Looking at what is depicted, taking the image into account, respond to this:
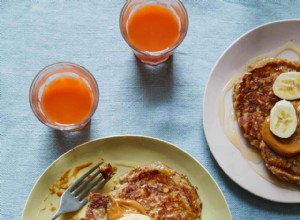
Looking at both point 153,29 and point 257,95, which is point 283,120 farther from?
point 153,29

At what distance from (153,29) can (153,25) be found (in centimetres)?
2

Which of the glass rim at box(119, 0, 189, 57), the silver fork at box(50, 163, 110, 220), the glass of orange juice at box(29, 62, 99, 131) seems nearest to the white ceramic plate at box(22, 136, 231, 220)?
the silver fork at box(50, 163, 110, 220)

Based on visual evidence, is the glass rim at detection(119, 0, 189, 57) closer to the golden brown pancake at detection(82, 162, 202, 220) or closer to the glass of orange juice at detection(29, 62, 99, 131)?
the glass of orange juice at detection(29, 62, 99, 131)

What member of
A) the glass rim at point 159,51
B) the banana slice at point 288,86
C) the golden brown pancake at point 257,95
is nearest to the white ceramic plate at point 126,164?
the golden brown pancake at point 257,95

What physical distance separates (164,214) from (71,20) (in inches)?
49.8

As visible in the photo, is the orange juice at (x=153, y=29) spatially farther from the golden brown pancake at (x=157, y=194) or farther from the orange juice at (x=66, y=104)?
the golden brown pancake at (x=157, y=194)

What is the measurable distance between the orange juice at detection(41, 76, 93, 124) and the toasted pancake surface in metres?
0.43

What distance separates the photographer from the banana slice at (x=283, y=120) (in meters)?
2.80

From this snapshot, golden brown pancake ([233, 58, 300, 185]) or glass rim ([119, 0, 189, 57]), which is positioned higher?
glass rim ([119, 0, 189, 57])

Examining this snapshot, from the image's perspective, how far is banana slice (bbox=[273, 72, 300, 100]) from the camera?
2.87 m

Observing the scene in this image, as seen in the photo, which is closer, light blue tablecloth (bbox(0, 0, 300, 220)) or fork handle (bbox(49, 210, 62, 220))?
fork handle (bbox(49, 210, 62, 220))

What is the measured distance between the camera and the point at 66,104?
2.85m

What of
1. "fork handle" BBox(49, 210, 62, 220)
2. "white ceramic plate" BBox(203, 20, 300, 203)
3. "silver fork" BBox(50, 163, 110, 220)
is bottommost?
"fork handle" BBox(49, 210, 62, 220)

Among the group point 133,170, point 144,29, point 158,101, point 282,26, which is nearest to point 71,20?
point 144,29
